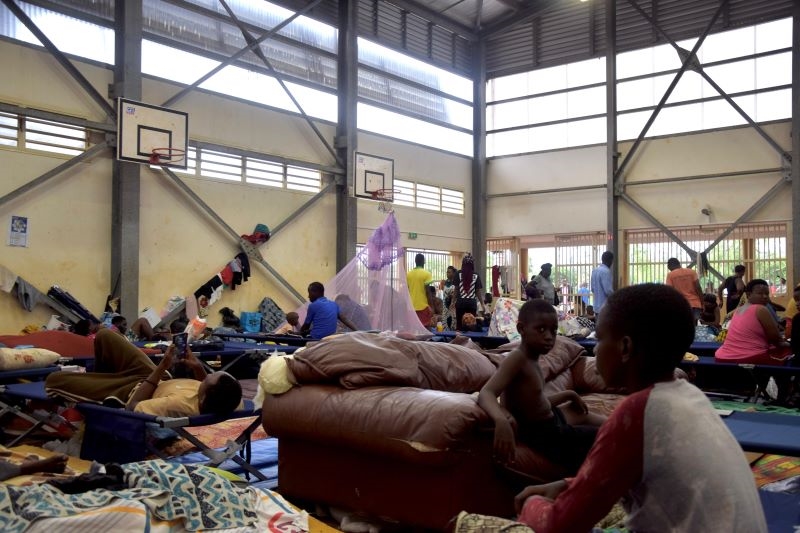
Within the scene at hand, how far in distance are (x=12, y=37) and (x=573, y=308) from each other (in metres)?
10.0

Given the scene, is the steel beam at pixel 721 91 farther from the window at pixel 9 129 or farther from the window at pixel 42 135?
the window at pixel 9 129

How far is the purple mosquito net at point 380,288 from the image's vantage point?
27.6 ft

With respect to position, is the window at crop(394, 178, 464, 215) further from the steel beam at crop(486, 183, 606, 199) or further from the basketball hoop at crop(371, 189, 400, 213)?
the steel beam at crop(486, 183, 606, 199)

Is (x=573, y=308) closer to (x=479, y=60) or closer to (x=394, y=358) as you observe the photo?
(x=479, y=60)

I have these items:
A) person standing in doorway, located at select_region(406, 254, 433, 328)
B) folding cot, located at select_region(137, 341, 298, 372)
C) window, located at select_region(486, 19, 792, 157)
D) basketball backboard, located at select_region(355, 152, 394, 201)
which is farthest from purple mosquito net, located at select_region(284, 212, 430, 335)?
window, located at select_region(486, 19, 792, 157)

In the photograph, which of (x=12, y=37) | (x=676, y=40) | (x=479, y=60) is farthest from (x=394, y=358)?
(x=479, y=60)

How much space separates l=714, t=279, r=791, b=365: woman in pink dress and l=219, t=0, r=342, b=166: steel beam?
7.64 m

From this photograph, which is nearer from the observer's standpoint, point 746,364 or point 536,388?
point 536,388

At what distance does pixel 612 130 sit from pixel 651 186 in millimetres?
1252

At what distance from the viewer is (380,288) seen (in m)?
8.58

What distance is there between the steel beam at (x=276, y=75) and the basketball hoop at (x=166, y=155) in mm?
2348

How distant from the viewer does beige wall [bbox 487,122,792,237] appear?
38.0ft

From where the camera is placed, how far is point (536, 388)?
277cm

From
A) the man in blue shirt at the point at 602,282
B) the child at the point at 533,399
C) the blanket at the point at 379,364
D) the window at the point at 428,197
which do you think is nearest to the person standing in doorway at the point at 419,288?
the man in blue shirt at the point at 602,282
